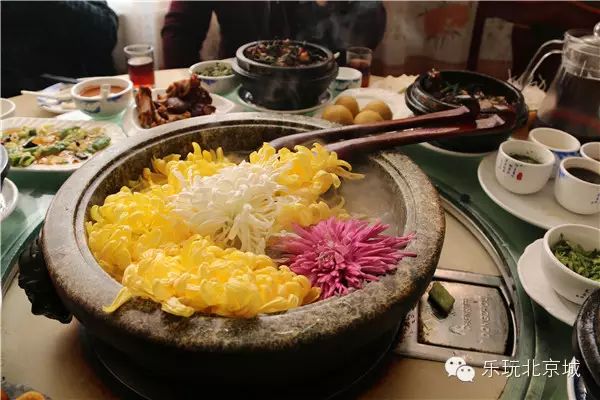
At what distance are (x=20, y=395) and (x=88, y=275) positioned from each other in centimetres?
30

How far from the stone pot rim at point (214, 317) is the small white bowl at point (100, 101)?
1132 mm

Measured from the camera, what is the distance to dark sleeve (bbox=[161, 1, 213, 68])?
4.26m

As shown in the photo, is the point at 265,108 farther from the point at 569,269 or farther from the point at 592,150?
the point at 569,269

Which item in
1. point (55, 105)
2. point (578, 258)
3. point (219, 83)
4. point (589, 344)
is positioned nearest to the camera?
point (589, 344)

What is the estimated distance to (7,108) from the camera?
2.48m

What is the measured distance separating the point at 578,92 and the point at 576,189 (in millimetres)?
662

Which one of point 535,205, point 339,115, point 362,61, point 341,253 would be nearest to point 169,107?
point 339,115

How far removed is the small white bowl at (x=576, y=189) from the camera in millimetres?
1770

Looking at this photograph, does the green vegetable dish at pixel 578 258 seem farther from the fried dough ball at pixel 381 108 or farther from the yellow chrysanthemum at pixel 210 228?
the fried dough ball at pixel 381 108

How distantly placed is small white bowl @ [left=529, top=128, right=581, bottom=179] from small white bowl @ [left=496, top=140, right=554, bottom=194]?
0.27 feet

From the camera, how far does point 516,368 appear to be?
132 cm

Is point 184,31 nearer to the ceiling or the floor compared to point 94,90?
nearer to the floor

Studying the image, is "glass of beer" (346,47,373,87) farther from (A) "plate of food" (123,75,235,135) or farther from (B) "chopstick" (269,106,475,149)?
(B) "chopstick" (269,106,475,149)

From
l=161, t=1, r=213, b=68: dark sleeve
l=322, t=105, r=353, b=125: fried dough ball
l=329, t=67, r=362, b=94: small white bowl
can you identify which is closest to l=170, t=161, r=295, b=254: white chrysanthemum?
l=322, t=105, r=353, b=125: fried dough ball
